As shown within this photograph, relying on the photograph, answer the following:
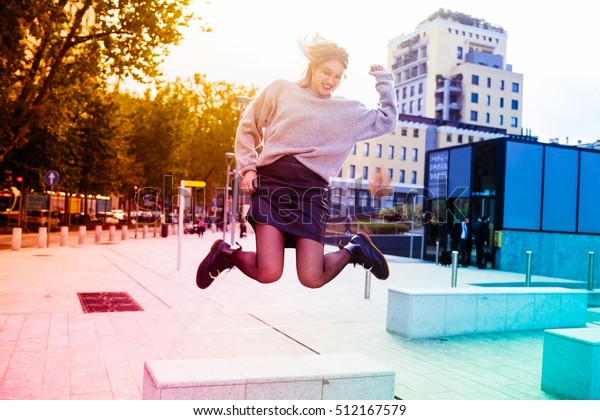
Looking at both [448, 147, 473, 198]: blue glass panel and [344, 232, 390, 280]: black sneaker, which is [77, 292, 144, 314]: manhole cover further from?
[448, 147, 473, 198]: blue glass panel

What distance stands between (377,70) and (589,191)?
19.2 meters

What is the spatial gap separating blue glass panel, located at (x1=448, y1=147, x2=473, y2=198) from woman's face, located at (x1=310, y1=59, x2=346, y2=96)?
706 inches

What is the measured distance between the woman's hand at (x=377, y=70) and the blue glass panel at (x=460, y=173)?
17.7m

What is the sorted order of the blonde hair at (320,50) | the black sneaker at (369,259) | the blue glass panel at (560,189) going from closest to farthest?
the blonde hair at (320,50), the black sneaker at (369,259), the blue glass panel at (560,189)

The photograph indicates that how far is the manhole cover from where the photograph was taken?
7730 millimetres

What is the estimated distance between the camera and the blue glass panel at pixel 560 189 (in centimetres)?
1894

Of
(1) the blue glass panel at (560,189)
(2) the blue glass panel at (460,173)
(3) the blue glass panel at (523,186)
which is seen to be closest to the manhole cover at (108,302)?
(3) the blue glass panel at (523,186)

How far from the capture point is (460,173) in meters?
20.3

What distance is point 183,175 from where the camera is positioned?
142 feet

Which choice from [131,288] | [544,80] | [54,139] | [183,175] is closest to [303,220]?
[544,80]

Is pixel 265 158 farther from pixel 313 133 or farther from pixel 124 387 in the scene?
pixel 124 387

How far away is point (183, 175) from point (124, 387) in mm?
39758

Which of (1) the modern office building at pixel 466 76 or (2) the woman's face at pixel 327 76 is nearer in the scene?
(2) the woman's face at pixel 327 76

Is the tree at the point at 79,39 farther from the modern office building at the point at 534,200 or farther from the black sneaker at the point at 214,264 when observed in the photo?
the black sneaker at the point at 214,264
